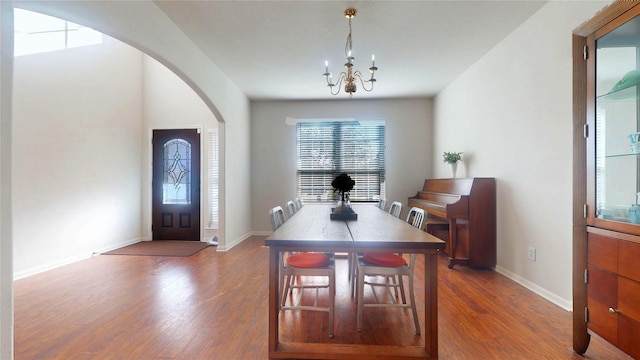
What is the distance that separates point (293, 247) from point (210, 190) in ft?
13.0

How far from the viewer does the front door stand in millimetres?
5137

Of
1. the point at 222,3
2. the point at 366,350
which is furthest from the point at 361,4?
the point at 366,350

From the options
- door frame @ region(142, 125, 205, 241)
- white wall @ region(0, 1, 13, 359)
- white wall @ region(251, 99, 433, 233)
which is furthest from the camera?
white wall @ region(251, 99, 433, 233)

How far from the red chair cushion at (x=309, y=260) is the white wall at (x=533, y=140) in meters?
2.12

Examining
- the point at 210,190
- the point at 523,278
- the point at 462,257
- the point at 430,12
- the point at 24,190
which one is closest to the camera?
the point at 430,12

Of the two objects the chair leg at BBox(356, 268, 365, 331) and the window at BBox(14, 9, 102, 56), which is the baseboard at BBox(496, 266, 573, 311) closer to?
the chair leg at BBox(356, 268, 365, 331)

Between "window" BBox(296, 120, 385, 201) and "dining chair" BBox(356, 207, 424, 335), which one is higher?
"window" BBox(296, 120, 385, 201)

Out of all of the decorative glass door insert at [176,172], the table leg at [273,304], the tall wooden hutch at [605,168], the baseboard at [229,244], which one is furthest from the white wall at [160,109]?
the tall wooden hutch at [605,168]

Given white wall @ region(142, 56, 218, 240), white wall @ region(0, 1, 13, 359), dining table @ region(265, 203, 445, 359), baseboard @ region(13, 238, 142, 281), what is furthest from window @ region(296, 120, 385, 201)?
white wall @ region(0, 1, 13, 359)

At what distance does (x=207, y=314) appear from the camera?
2.25 m

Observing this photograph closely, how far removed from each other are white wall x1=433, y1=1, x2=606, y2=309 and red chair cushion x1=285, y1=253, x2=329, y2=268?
2123 mm

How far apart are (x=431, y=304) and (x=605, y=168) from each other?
1.34 metres

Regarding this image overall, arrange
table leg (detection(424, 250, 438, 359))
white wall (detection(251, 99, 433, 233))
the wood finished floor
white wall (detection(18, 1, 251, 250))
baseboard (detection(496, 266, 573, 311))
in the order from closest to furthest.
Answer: table leg (detection(424, 250, 438, 359)), the wood finished floor, white wall (detection(18, 1, 251, 250)), baseboard (detection(496, 266, 573, 311)), white wall (detection(251, 99, 433, 233))

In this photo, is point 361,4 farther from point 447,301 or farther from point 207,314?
point 207,314
